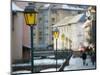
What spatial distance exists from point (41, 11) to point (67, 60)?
69 cm

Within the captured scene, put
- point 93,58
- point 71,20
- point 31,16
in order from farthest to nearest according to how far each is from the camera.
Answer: point 93,58 < point 71,20 < point 31,16

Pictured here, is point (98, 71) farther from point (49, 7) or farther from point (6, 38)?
point (6, 38)

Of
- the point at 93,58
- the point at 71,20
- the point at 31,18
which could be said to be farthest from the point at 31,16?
the point at 93,58

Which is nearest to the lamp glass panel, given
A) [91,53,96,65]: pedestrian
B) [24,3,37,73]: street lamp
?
[24,3,37,73]: street lamp

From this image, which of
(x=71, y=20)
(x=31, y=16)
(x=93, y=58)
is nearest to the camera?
(x=31, y=16)

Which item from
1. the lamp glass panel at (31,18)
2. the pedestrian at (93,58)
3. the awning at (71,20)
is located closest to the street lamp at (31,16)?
the lamp glass panel at (31,18)

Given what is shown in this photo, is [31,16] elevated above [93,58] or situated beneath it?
elevated above

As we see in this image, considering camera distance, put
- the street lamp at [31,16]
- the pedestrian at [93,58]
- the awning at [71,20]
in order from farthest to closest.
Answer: the pedestrian at [93,58], the awning at [71,20], the street lamp at [31,16]

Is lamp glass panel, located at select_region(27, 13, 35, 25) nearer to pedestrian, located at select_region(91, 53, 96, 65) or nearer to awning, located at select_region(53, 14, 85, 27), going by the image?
awning, located at select_region(53, 14, 85, 27)

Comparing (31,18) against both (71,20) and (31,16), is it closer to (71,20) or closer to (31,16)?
(31,16)

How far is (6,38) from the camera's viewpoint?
2941 millimetres

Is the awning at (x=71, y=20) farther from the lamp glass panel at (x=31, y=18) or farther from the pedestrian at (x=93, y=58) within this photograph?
the pedestrian at (x=93, y=58)

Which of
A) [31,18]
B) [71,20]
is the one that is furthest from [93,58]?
[31,18]

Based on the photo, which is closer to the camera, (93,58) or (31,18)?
(31,18)
